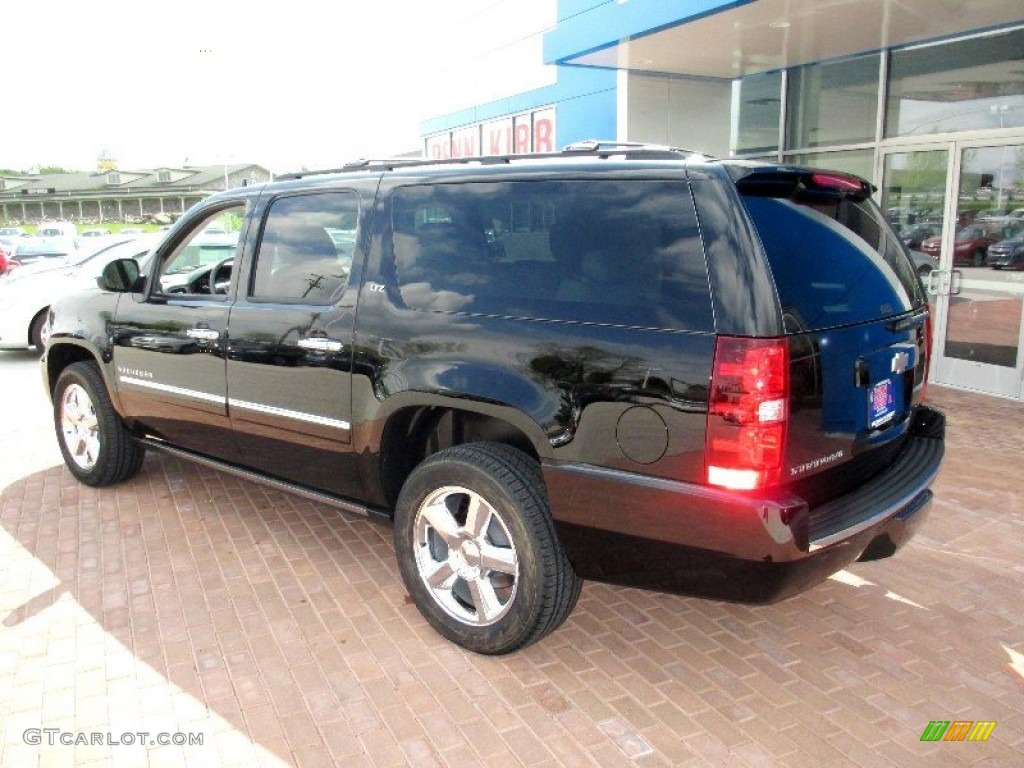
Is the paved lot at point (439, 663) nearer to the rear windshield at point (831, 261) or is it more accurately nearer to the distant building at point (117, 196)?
the rear windshield at point (831, 261)

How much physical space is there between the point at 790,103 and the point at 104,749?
9.55m

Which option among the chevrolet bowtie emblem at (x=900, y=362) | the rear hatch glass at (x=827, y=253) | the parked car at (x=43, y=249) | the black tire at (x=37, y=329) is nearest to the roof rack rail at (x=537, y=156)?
the rear hatch glass at (x=827, y=253)

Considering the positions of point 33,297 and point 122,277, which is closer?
point 122,277

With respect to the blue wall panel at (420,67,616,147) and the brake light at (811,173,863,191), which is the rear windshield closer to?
the brake light at (811,173,863,191)

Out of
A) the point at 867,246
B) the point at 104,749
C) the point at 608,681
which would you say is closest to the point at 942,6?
the point at 867,246

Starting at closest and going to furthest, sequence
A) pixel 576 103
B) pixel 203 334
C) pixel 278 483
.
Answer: pixel 278 483 < pixel 203 334 < pixel 576 103

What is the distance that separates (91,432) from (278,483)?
1947mm

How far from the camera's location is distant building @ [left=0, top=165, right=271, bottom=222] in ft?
328

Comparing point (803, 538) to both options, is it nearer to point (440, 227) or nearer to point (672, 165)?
point (672, 165)

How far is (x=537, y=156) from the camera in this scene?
3424 millimetres

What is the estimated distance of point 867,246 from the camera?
329 cm

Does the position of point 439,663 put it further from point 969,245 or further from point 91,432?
point 969,245

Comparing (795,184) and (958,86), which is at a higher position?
(958,86)
